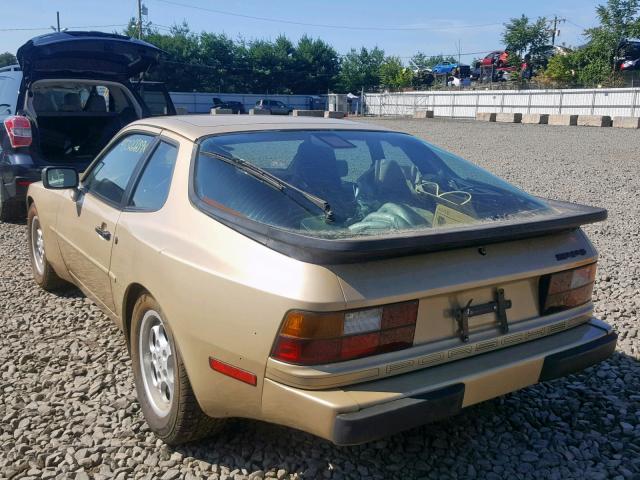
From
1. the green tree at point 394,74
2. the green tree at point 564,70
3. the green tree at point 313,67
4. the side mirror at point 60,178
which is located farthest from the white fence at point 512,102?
the side mirror at point 60,178

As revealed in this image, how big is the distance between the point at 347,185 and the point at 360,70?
262 feet

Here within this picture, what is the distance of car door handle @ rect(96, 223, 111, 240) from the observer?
3.36m

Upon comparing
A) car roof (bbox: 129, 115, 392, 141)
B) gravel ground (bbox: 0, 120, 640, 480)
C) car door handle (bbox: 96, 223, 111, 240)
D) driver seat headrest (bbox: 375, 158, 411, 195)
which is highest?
car roof (bbox: 129, 115, 392, 141)

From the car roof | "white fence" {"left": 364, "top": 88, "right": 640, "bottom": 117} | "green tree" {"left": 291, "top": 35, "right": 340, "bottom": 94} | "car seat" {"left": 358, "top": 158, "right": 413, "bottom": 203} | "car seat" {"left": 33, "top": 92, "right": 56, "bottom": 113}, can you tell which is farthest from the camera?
"green tree" {"left": 291, "top": 35, "right": 340, "bottom": 94}

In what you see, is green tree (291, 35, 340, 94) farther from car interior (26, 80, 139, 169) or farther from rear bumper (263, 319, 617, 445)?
rear bumper (263, 319, 617, 445)

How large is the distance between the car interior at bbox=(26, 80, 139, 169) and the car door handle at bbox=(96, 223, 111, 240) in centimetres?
407

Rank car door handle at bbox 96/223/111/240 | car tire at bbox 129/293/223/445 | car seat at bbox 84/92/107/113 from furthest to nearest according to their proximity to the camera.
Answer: car seat at bbox 84/92/107/113
car door handle at bbox 96/223/111/240
car tire at bbox 129/293/223/445

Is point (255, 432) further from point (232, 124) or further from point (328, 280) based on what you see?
point (232, 124)

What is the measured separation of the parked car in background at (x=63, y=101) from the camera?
6.74 meters

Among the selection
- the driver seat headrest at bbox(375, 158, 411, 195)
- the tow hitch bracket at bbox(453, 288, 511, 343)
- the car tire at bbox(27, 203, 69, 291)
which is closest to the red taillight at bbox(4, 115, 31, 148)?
the car tire at bbox(27, 203, 69, 291)

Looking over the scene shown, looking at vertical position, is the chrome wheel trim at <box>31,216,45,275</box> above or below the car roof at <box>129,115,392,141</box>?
below

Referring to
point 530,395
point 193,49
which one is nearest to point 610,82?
point 193,49

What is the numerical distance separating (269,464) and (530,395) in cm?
157

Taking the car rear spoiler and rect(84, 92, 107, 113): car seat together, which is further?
rect(84, 92, 107, 113): car seat
